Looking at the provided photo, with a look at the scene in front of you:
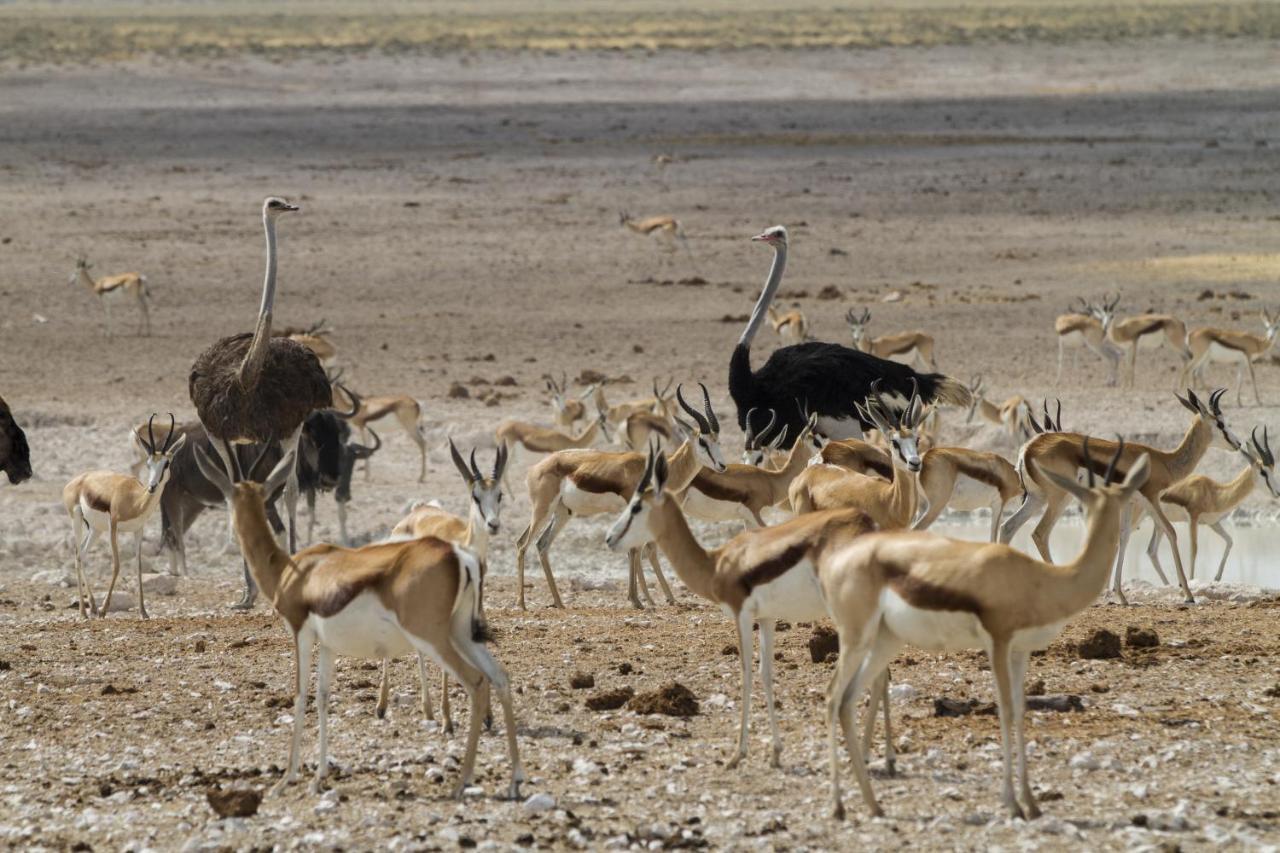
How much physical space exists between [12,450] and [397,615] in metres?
6.20

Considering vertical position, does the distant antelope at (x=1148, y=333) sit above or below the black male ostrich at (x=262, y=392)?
below

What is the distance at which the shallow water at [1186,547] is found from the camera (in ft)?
49.8

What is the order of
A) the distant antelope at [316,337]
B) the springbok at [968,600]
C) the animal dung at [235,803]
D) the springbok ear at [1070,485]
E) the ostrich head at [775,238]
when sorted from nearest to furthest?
the springbok ear at [1070,485]
the springbok at [968,600]
the animal dung at [235,803]
the ostrich head at [775,238]
the distant antelope at [316,337]

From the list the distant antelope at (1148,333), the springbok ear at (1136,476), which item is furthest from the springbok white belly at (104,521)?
the distant antelope at (1148,333)

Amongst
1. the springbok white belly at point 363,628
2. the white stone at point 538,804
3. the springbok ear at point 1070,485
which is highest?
the springbok ear at point 1070,485

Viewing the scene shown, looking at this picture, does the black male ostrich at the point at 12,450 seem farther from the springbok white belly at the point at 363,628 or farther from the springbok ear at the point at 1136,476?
the springbok ear at the point at 1136,476

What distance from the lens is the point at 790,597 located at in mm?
8227

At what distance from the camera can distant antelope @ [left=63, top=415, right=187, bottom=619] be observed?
12.9 metres

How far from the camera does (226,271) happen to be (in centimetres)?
2802

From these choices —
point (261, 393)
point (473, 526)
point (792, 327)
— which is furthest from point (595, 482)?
point (792, 327)

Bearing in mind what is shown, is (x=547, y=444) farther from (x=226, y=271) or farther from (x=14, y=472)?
(x=226, y=271)

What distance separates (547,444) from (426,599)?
950 centimetres

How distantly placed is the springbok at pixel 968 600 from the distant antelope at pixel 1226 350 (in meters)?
13.0

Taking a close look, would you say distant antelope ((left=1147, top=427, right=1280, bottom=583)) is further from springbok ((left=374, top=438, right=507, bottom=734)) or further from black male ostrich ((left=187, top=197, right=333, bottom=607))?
black male ostrich ((left=187, top=197, right=333, bottom=607))
